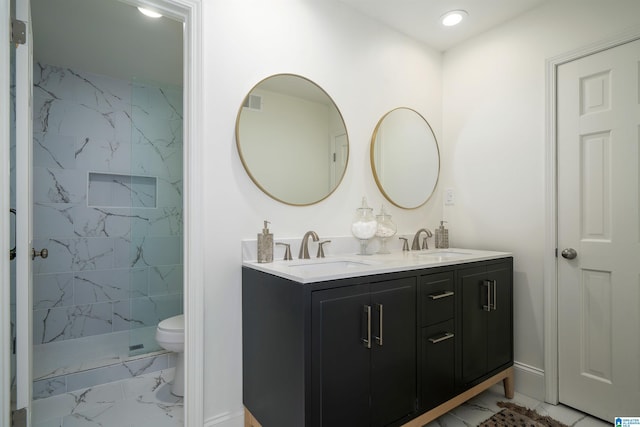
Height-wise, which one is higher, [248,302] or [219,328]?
[248,302]

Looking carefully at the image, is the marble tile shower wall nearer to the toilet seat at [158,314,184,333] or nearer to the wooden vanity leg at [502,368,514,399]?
the toilet seat at [158,314,184,333]

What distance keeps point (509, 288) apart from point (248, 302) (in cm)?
166

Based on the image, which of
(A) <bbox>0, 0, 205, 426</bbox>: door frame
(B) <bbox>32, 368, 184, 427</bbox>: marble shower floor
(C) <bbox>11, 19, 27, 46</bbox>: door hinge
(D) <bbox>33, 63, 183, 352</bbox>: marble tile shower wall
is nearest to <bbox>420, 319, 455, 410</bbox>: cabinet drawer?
(A) <bbox>0, 0, 205, 426</bbox>: door frame

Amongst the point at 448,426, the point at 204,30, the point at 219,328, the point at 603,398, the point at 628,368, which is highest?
the point at 204,30

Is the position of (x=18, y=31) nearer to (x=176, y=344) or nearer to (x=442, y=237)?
(x=176, y=344)

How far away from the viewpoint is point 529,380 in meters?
2.07

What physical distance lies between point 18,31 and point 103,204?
6.13 ft

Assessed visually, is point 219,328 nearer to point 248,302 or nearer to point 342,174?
point 248,302

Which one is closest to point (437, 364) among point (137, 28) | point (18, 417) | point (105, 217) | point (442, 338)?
point (442, 338)

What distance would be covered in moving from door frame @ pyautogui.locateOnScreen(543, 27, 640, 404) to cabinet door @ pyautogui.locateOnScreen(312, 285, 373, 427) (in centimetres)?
139

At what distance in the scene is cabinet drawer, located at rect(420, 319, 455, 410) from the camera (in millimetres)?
1549

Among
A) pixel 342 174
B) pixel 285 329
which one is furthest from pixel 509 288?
pixel 285 329

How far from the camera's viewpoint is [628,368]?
1714mm

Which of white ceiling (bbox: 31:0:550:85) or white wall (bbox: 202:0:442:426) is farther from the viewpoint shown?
white ceiling (bbox: 31:0:550:85)
